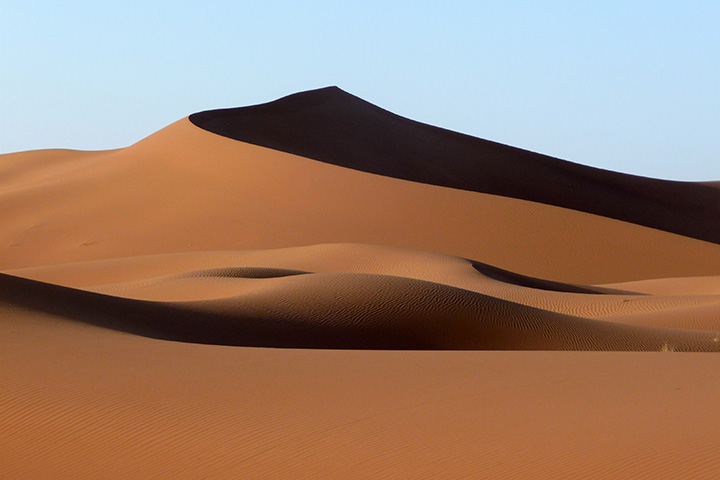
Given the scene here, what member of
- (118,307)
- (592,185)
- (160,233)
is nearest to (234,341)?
(118,307)

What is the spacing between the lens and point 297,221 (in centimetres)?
3216

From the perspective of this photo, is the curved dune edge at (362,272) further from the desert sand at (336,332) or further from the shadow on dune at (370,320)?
the shadow on dune at (370,320)

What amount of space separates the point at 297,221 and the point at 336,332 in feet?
62.5

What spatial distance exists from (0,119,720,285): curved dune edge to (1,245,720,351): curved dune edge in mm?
13005

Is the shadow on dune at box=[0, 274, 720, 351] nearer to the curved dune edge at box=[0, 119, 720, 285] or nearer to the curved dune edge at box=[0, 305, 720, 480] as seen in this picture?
the curved dune edge at box=[0, 305, 720, 480]

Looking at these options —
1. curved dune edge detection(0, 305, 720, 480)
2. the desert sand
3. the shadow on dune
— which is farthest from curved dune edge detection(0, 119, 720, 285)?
curved dune edge detection(0, 305, 720, 480)

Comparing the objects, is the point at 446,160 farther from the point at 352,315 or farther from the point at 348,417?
the point at 348,417

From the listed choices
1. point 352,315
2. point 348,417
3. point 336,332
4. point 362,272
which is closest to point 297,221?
point 362,272

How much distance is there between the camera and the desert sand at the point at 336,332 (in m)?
4.91

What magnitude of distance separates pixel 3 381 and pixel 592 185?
4146 centimetres

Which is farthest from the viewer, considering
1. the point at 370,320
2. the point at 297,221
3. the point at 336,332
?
the point at 297,221

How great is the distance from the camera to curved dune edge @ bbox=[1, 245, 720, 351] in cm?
1162

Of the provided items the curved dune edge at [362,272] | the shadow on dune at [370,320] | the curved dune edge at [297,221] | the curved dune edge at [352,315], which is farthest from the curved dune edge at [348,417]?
the curved dune edge at [297,221]

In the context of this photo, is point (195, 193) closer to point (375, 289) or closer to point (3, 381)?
point (375, 289)
